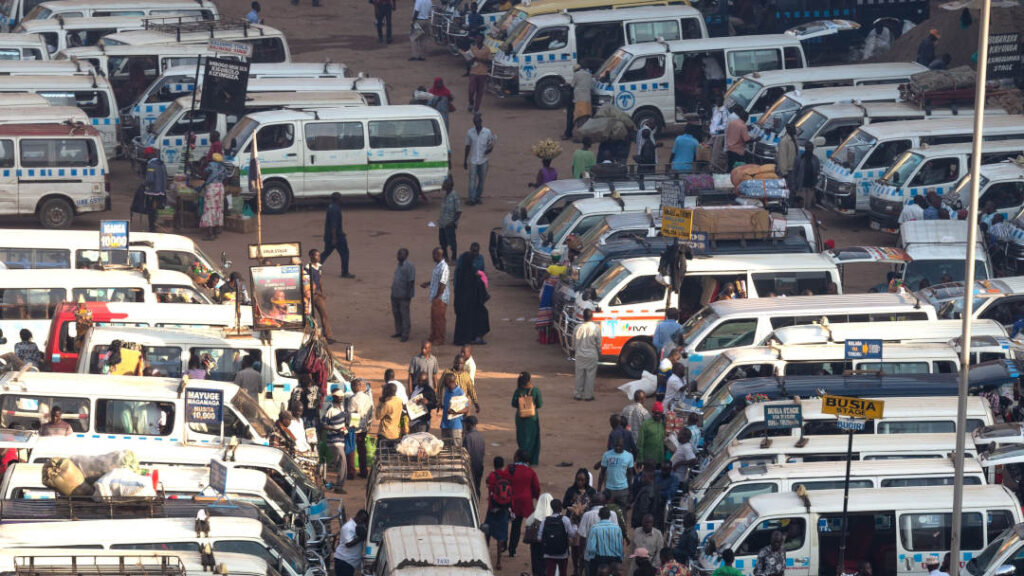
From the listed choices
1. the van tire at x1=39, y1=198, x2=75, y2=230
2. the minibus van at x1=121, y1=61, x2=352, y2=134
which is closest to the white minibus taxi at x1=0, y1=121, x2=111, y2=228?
the van tire at x1=39, y1=198, x2=75, y2=230

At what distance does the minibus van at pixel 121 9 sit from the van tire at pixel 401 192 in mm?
10489

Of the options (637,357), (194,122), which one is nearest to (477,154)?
(194,122)

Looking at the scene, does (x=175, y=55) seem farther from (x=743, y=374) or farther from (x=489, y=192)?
(x=743, y=374)

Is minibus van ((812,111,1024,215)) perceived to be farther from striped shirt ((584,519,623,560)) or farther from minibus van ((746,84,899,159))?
striped shirt ((584,519,623,560))

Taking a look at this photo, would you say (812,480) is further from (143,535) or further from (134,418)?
(134,418)

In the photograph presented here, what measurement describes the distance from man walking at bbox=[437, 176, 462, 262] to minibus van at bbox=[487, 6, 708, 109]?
32.7 ft

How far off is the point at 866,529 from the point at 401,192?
57.6 ft

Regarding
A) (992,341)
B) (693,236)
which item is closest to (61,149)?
(693,236)

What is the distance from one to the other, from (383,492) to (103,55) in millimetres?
22196

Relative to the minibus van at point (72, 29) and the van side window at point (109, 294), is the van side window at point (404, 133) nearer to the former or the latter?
the minibus van at point (72, 29)

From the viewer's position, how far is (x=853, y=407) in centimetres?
1542

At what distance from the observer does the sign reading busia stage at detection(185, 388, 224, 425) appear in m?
17.8

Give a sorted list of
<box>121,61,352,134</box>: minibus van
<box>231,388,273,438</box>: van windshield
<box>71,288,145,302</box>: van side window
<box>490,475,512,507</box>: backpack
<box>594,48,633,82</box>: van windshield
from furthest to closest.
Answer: <box>594,48,633,82</box>: van windshield → <box>121,61,352,134</box>: minibus van → <box>71,288,145,302</box>: van side window → <box>231,388,273,438</box>: van windshield → <box>490,475,512,507</box>: backpack

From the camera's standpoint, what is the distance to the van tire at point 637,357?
76.1 feet
